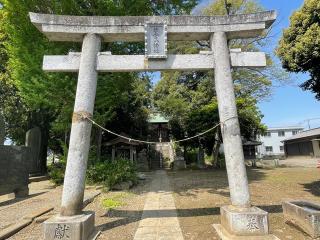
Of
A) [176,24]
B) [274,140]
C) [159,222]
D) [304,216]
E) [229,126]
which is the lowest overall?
[159,222]

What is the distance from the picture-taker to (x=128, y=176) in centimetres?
1439

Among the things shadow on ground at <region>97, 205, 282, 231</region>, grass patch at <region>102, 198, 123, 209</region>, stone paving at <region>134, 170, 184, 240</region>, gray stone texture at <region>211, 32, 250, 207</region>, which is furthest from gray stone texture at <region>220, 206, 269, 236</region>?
grass patch at <region>102, 198, 123, 209</region>

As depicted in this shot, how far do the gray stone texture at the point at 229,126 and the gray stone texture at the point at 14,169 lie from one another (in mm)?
8863

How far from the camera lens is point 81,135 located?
6664mm

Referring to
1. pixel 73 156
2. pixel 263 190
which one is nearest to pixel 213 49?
pixel 73 156

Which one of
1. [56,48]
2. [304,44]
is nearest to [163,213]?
[304,44]

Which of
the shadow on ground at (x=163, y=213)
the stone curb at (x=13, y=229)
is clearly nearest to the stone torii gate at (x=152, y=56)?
the shadow on ground at (x=163, y=213)

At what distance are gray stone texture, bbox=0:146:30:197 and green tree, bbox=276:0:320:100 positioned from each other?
11.2m

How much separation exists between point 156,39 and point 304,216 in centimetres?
538

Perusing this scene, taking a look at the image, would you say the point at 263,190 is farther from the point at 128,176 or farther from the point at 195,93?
the point at 195,93

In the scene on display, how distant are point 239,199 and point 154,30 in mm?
4573

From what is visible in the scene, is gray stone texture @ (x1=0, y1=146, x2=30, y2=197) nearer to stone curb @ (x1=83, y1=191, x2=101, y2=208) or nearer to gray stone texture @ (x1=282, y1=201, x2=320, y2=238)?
stone curb @ (x1=83, y1=191, x2=101, y2=208)

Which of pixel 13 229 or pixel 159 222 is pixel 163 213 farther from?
pixel 13 229

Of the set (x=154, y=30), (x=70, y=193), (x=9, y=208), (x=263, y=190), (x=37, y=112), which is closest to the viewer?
(x=70, y=193)
